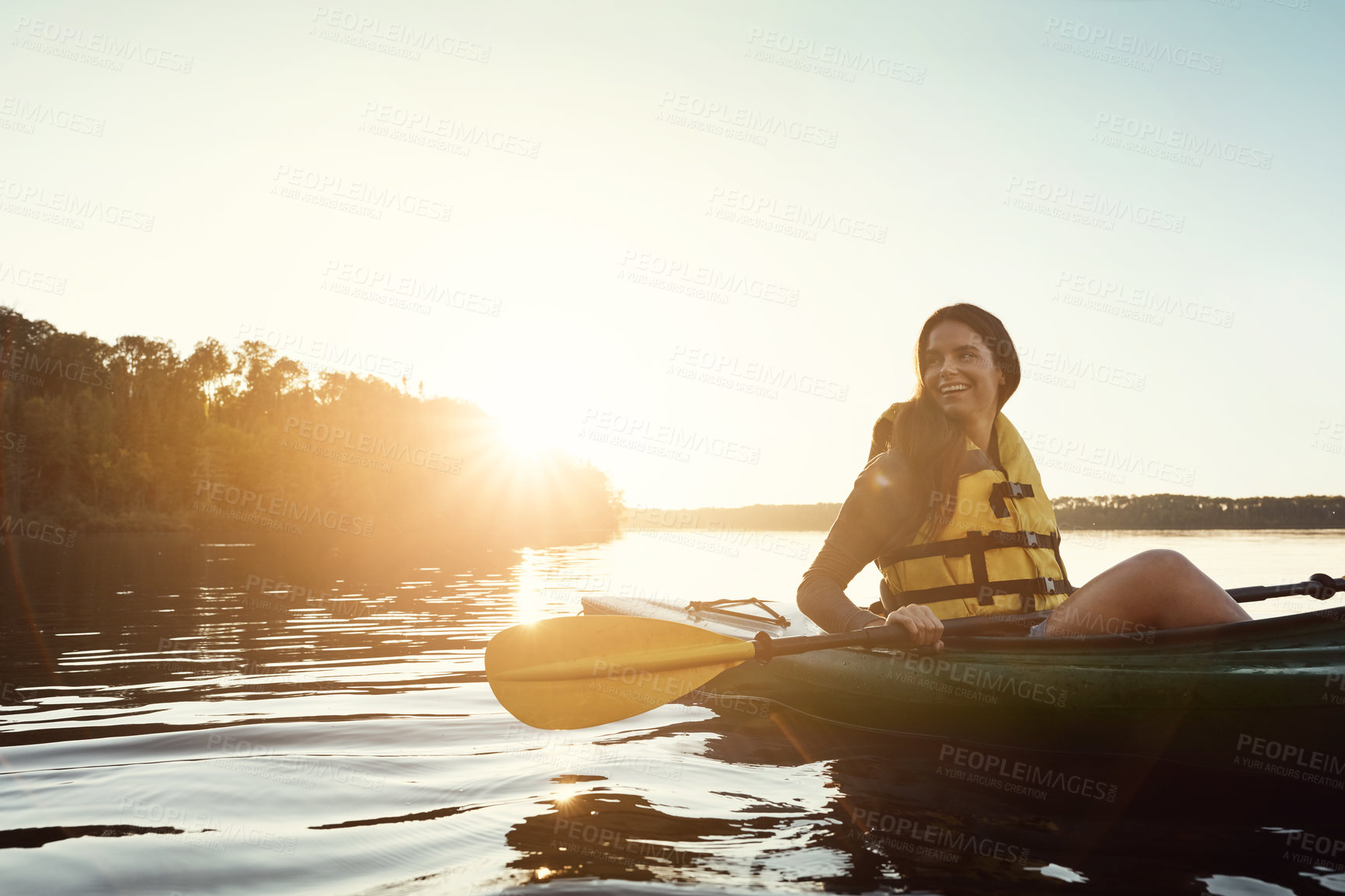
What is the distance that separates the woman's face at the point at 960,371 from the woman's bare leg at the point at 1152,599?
965 mm

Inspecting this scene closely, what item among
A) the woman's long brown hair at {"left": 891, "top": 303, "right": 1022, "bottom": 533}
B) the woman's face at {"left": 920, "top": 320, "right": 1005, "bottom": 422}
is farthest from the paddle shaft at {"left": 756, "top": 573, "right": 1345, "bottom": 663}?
the woman's face at {"left": 920, "top": 320, "right": 1005, "bottom": 422}

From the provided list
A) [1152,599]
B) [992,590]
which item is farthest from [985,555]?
[1152,599]

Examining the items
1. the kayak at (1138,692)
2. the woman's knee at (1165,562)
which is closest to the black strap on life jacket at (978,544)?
the kayak at (1138,692)

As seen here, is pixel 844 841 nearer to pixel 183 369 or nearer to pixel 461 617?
pixel 461 617

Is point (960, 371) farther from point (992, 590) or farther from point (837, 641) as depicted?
point (837, 641)

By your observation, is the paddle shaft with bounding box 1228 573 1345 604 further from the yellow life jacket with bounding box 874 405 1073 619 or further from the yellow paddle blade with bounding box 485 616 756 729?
the yellow paddle blade with bounding box 485 616 756 729

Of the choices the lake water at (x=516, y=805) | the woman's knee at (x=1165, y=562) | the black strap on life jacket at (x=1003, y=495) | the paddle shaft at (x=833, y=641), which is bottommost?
the lake water at (x=516, y=805)

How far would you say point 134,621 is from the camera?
27.3ft

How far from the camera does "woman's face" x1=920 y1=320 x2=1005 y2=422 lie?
145 inches

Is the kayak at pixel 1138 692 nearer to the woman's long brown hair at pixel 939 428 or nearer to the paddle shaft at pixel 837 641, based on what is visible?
the paddle shaft at pixel 837 641

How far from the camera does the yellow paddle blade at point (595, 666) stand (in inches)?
133

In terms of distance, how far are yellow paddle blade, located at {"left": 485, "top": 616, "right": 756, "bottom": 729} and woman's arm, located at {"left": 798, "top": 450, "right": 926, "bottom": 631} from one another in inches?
14.8

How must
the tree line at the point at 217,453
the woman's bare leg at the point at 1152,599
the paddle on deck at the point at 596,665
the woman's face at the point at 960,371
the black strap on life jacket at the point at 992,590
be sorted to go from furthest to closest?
1. the tree line at the point at 217,453
2. the woman's face at the point at 960,371
3. the black strap on life jacket at the point at 992,590
4. the paddle on deck at the point at 596,665
5. the woman's bare leg at the point at 1152,599

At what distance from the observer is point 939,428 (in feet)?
11.9
